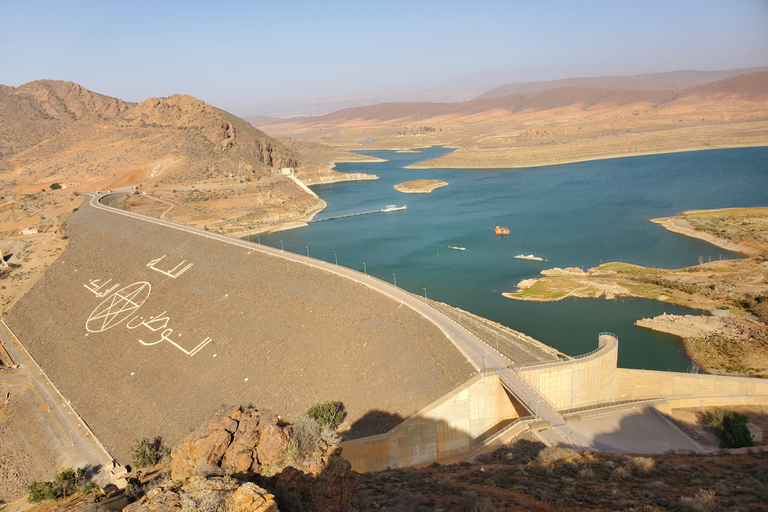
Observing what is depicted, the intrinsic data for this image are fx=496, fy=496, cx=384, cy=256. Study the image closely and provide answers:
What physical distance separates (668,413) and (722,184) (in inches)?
3067

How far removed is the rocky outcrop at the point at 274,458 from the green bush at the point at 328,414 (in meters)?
8.53

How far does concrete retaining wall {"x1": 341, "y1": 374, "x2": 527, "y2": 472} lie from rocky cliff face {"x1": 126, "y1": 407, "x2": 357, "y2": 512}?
746 cm

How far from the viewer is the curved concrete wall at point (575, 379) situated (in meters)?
23.0

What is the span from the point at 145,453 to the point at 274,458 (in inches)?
543

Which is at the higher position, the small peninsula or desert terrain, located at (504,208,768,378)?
the small peninsula

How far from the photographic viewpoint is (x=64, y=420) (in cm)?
2709

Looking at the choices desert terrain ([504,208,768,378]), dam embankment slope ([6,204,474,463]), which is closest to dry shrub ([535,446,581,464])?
dam embankment slope ([6,204,474,463])

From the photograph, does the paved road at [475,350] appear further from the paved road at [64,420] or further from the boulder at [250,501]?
the paved road at [64,420]

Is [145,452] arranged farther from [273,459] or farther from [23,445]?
[273,459]

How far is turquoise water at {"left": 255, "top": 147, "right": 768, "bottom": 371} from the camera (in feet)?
123

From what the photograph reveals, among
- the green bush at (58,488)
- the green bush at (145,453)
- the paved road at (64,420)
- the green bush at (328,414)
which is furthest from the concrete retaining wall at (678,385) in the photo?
the paved road at (64,420)

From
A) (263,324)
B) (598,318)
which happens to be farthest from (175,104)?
(598,318)

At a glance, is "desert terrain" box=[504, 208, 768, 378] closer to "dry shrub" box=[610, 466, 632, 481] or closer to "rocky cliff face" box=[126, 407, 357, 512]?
"dry shrub" box=[610, 466, 632, 481]

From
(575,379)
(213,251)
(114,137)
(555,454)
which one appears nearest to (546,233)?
(213,251)
